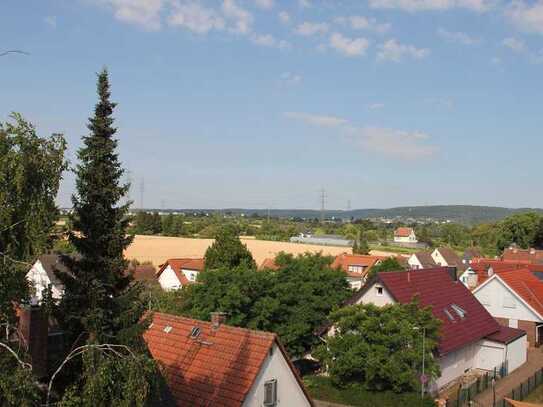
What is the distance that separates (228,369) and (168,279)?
45.2 meters

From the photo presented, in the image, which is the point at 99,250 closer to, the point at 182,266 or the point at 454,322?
the point at 454,322

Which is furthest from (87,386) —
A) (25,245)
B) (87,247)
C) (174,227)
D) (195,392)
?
(174,227)

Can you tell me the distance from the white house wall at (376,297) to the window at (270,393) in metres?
13.1

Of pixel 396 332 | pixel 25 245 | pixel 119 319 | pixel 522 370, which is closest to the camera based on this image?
pixel 25 245

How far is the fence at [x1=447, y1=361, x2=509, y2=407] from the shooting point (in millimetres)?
28172

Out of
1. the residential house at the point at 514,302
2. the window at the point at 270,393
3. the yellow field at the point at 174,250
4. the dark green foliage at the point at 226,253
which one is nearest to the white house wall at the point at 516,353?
the residential house at the point at 514,302

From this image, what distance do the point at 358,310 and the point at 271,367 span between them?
908cm

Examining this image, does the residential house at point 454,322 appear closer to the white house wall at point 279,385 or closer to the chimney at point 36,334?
the white house wall at point 279,385

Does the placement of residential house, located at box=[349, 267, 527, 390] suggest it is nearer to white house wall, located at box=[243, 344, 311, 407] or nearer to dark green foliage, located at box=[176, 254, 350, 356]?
dark green foliage, located at box=[176, 254, 350, 356]

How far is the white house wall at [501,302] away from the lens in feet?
138

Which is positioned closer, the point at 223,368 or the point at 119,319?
the point at 119,319

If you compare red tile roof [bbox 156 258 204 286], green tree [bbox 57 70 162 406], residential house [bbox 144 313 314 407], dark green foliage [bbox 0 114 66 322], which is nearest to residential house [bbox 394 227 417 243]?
red tile roof [bbox 156 258 204 286]

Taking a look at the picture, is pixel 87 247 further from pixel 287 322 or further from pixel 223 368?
pixel 287 322

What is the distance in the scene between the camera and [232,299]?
31734mm
